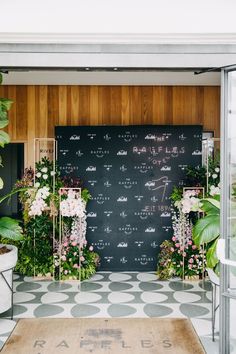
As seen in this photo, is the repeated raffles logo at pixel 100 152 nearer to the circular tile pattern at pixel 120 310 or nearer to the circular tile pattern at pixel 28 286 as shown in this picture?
the circular tile pattern at pixel 28 286

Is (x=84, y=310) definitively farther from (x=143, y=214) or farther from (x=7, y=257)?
(x=143, y=214)

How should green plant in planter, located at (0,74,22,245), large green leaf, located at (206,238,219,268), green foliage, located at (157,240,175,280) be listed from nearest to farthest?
large green leaf, located at (206,238,219,268)
green plant in planter, located at (0,74,22,245)
green foliage, located at (157,240,175,280)

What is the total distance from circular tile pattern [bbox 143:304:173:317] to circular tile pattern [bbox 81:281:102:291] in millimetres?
974

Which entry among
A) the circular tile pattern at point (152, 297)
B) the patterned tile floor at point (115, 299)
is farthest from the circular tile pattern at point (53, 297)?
the circular tile pattern at point (152, 297)

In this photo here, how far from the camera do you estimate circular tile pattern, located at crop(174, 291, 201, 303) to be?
576cm

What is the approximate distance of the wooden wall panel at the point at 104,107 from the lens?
7.49 metres

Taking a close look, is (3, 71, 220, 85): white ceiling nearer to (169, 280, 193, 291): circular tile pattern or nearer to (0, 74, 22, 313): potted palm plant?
(0, 74, 22, 313): potted palm plant

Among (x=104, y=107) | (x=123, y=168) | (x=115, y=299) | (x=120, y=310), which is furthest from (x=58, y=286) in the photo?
(x=104, y=107)

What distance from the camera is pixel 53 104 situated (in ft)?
Result: 24.6

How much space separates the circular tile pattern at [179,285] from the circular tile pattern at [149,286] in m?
0.17

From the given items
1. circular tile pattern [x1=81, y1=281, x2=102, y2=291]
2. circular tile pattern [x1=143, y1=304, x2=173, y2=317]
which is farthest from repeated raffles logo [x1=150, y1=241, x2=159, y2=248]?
circular tile pattern [x1=143, y1=304, x2=173, y2=317]
